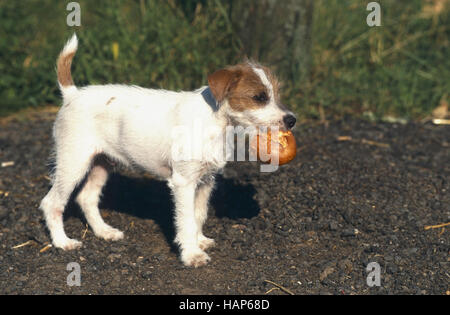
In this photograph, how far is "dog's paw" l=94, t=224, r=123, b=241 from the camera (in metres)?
4.90

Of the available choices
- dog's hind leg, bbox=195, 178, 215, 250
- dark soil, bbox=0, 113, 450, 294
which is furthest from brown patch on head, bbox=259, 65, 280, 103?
dark soil, bbox=0, 113, 450, 294

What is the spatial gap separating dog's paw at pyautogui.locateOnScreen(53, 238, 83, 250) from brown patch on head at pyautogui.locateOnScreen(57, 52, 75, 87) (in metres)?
1.24

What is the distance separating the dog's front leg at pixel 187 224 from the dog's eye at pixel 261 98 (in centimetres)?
77

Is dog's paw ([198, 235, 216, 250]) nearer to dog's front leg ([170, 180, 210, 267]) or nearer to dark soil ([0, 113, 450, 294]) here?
dark soil ([0, 113, 450, 294])

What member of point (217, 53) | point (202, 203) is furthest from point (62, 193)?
point (217, 53)

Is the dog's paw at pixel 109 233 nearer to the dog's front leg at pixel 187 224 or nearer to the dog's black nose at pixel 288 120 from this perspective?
the dog's front leg at pixel 187 224

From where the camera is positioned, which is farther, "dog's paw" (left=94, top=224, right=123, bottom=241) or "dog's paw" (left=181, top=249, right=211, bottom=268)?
"dog's paw" (left=94, top=224, right=123, bottom=241)

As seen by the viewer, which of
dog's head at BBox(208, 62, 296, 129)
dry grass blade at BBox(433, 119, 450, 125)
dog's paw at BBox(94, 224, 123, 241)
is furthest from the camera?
dry grass blade at BBox(433, 119, 450, 125)

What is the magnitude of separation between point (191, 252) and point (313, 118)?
10.9 feet

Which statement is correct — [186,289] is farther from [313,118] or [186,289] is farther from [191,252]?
[313,118]

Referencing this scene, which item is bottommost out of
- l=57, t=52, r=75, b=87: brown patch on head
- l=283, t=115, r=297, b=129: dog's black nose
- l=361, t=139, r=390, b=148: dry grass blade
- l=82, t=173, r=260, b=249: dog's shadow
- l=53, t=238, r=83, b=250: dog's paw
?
l=53, t=238, r=83, b=250: dog's paw

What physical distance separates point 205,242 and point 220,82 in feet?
4.29

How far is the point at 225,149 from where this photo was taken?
4.41 meters

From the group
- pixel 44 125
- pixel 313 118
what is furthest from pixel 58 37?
pixel 313 118
